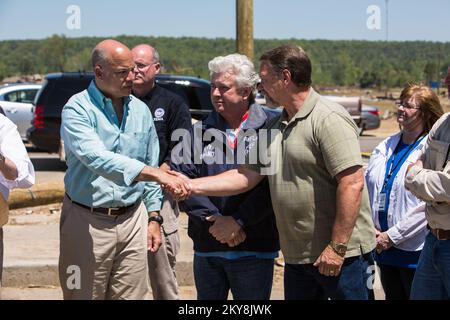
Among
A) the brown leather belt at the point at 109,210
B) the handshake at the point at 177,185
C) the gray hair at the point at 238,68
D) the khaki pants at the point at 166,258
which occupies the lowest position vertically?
the khaki pants at the point at 166,258

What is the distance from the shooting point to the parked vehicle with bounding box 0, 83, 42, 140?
64.8ft

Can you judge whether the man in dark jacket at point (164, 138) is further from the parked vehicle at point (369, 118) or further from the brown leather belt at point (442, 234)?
the parked vehicle at point (369, 118)

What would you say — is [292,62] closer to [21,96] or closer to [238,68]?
[238,68]

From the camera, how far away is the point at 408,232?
16.2ft

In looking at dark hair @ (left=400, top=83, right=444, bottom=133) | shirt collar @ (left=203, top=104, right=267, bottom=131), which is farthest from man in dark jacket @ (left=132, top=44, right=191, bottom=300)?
dark hair @ (left=400, top=83, right=444, bottom=133)

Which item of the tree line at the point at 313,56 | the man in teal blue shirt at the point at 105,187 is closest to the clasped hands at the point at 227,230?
the man in teal blue shirt at the point at 105,187

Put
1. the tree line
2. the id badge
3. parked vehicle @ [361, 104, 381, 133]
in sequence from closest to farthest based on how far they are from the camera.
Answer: the id badge
parked vehicle @ [361, 104, 381, 133]
the tree line

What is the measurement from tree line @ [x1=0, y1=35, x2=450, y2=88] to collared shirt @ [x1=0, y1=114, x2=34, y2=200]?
67395mm

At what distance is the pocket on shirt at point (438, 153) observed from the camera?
415 cm

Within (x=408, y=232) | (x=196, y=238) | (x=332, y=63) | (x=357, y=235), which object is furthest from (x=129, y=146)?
(x=332, y=63)

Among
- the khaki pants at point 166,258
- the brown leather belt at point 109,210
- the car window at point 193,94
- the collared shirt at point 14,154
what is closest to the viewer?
the collared shirt at point 14,154

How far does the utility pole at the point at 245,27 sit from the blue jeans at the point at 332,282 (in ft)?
15.7

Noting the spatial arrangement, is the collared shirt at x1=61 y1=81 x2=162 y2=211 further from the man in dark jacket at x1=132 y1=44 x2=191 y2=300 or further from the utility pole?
the utility pole

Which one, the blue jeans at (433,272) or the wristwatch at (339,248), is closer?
the wristwatch at (339,248)
